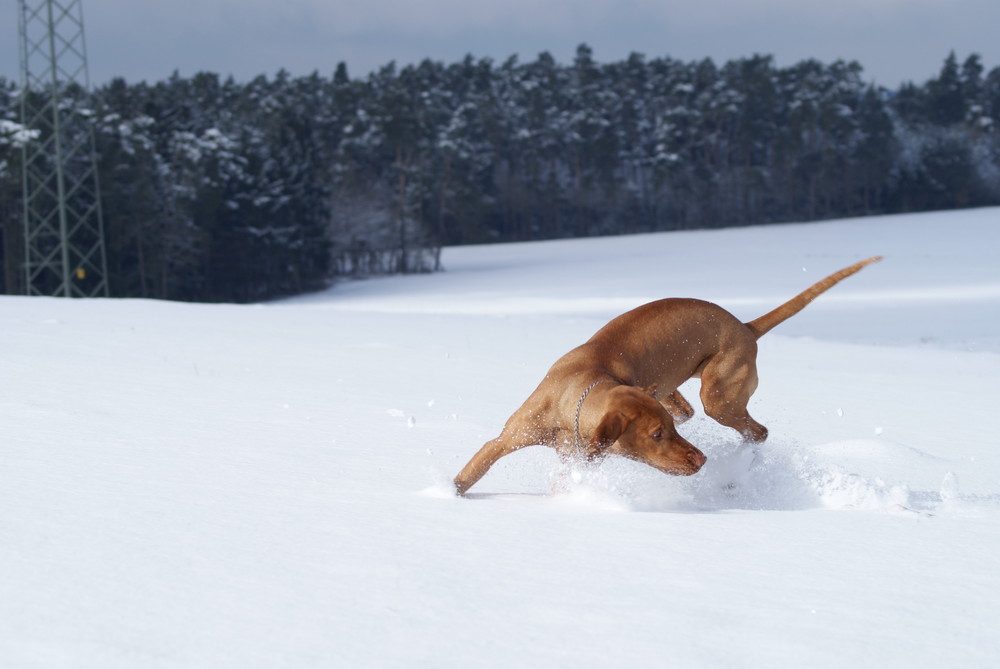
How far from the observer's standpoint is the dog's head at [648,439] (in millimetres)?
3041

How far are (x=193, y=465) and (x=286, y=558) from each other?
47.4 inches

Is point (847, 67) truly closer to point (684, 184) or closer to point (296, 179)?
point (684, 184)

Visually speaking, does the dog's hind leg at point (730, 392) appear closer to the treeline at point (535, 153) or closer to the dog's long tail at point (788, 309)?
the dog's long tail at point (788, 309)

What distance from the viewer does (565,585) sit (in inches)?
81.6

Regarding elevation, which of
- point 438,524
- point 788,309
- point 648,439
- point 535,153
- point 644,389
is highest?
point 535,153

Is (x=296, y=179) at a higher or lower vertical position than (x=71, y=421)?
higher

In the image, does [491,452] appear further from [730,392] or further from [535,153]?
[535,153]

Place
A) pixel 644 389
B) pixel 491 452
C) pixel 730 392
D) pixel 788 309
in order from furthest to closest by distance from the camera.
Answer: pixel 788 309 → pixel 730 392 → pixel 644 389 → pixel 491 452

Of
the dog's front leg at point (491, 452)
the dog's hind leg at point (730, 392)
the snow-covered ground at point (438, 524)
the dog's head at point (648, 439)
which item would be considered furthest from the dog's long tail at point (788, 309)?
the dog's front leg at point (491, 452)

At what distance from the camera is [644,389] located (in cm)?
341

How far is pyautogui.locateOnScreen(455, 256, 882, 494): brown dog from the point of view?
307cm

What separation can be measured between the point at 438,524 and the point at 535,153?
2512 inches

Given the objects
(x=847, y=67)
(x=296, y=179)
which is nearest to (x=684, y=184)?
(x=847, y=67)

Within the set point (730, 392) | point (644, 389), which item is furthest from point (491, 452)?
point (730, 392)
